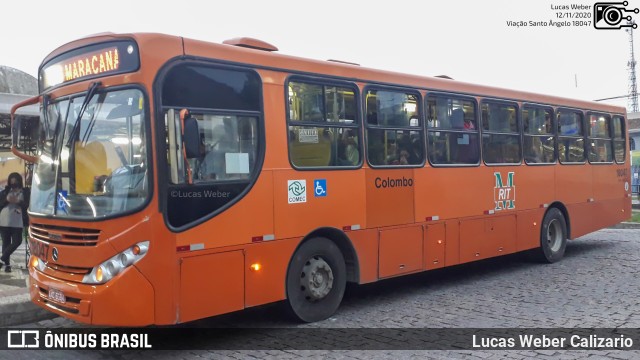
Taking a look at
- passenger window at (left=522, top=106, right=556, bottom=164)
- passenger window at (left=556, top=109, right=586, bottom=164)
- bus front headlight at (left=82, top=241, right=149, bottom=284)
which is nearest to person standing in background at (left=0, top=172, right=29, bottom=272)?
bus front headlight at (left=82, top=241, right=149, bottom=284)

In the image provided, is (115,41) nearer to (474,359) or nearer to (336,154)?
(336,154)

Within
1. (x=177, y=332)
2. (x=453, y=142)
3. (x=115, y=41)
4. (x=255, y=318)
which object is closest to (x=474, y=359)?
(x=255, y=318)

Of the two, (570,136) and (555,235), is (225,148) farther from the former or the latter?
(570,136)

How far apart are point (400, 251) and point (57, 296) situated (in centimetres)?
435

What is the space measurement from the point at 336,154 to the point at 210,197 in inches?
78.1

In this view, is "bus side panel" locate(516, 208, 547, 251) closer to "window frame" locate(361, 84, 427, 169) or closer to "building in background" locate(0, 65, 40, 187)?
"window frame" locate(361, 84, 427, 169)

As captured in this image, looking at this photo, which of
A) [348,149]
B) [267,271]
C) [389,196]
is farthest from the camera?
[389,196]

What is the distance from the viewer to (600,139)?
12.5 m

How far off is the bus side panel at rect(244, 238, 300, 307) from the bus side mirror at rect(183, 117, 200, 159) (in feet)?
4.30

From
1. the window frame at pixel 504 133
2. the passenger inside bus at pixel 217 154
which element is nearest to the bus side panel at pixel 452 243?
the window frame at pixel 504 133

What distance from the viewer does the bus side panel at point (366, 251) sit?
7.22 metres

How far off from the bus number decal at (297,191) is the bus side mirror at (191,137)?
151 cm

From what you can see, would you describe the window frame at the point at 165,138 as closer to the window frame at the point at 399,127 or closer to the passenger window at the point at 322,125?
the passenger window at the point at 322,125

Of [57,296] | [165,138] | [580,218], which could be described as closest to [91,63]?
[165,138]
